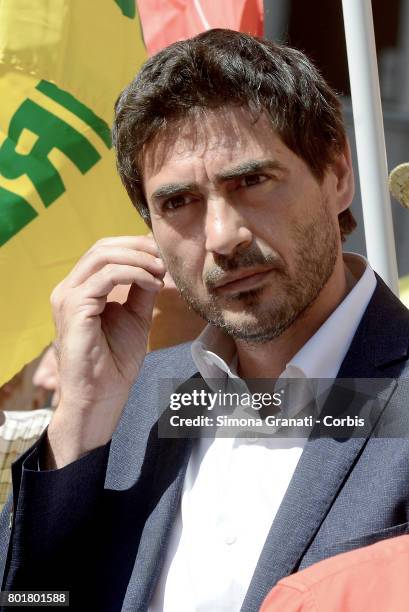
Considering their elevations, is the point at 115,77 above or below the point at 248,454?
above

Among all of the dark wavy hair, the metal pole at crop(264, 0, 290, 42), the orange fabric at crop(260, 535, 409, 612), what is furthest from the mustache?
the metal pole at crop(264, 0, 290, 42)

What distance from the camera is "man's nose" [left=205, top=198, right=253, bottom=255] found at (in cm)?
184

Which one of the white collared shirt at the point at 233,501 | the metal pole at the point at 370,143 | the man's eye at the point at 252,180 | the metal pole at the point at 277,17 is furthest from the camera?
the metal pole at the point at 277,17

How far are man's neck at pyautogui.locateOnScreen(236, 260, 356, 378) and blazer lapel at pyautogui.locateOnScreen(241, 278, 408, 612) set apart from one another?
0.27 feet

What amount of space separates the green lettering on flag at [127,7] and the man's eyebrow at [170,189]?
1194mm

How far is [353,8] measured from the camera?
2.33m

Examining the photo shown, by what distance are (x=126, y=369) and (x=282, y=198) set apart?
511 mm

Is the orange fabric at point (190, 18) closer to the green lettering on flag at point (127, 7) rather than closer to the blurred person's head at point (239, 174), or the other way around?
the green lettering on flag at point (127, 7)

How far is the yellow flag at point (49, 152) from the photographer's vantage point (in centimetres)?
282

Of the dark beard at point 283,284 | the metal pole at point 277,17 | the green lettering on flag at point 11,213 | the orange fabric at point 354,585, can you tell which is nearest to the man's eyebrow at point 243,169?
the dark beard at point 283,284

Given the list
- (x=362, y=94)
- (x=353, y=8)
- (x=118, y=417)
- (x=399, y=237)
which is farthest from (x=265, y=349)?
(x=399, y=237)

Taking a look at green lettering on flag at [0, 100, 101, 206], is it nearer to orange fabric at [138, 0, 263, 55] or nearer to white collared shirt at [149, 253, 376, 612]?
orange fabric at [138, 0, 263, 55]

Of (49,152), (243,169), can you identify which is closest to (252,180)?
(243,169)

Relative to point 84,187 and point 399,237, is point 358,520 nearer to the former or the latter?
point 84,187
